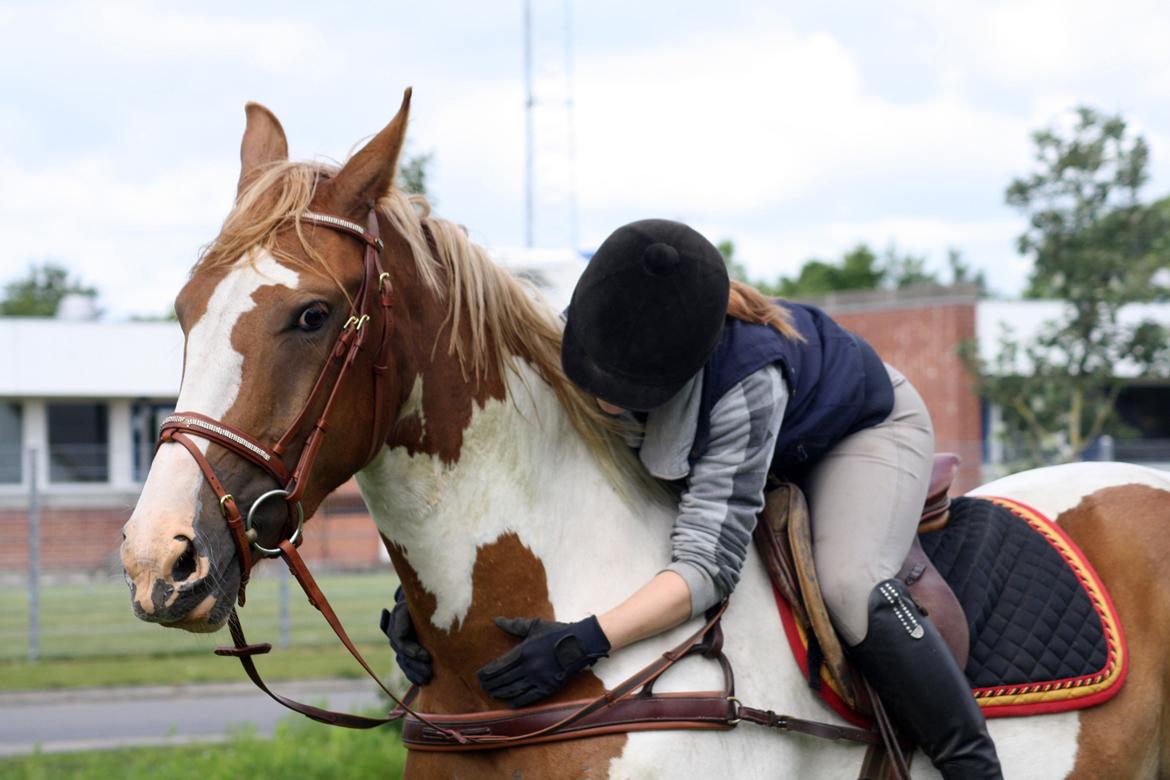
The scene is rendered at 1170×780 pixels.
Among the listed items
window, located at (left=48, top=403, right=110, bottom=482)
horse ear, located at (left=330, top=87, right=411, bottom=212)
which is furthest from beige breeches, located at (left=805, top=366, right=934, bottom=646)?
window, located at (left=48, top=403, right=110, bottom=482)

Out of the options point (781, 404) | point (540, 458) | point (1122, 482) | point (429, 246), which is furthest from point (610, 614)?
point (1122, 482)

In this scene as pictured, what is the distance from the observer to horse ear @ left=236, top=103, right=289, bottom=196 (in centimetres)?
306

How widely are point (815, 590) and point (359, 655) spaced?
1143mm

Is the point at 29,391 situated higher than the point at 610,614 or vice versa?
the point at 610,614

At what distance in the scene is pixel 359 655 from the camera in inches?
114

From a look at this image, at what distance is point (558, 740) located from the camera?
284 cm

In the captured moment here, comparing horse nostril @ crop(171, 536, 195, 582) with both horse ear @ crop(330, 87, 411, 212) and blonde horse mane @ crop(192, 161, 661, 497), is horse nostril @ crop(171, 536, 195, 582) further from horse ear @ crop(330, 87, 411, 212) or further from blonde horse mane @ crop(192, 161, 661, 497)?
horse ear @ crop(330, 87, 411, 212)

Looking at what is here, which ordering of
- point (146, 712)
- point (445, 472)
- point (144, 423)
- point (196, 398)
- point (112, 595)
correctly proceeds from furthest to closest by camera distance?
point (144, 423)
point (112, 595)
point (146, 712)
point (445, 472)
point (196, 398)

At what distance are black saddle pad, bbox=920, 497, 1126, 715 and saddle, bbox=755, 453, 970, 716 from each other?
13cm

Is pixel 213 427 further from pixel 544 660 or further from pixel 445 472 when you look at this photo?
pixel 544 660

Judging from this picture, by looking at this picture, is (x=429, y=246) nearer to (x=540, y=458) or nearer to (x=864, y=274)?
(x=540, y=458)

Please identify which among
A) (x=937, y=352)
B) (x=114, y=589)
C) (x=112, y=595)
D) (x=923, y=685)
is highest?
(x=923, y=685)

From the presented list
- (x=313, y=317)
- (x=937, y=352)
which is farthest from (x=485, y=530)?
(x=937, y=352)

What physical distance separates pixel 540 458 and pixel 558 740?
686 millimetres
